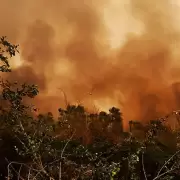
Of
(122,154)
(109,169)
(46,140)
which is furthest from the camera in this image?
(122,154)

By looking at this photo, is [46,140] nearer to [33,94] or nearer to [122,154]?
[33,94]

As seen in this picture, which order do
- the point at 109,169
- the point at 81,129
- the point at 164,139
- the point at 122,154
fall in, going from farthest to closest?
1. the point at 164,139
2. the point at 81,129
3. the point at 122,154
4. the point at 109,169

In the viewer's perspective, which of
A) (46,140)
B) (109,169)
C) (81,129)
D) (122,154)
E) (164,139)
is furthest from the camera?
(164,139)

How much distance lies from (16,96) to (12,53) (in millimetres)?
1861

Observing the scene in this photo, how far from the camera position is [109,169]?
14.9m

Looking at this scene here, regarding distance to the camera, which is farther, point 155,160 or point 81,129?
point 81,129

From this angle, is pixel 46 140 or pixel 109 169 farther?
pixel 46 140

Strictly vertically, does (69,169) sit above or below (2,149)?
below

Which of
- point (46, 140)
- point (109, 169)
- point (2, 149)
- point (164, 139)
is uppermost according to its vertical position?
point (164, 139)

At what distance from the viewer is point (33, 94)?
1616cm

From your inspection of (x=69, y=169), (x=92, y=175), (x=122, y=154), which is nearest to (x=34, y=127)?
(x=69, y=169)

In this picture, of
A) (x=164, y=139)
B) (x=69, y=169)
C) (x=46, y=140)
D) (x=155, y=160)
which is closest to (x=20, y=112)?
(x=46, y=140)

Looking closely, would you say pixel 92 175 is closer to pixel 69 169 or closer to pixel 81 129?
pixel 69 169

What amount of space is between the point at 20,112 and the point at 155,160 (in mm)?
17762
